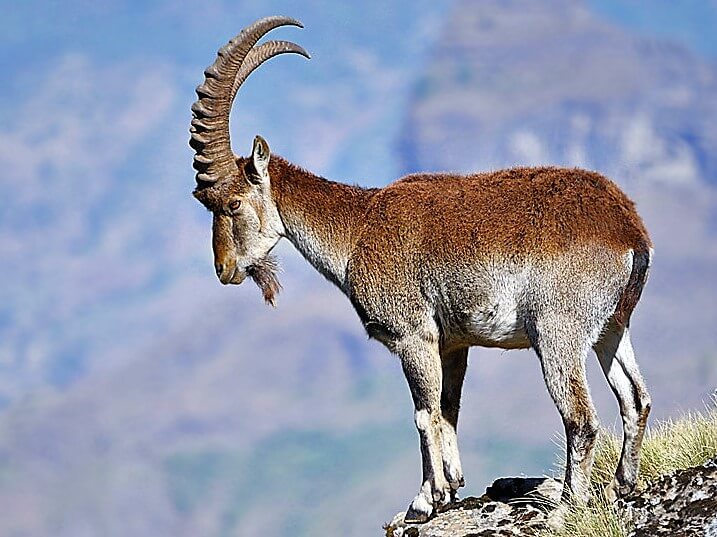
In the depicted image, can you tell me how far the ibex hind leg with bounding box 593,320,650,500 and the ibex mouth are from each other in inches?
154

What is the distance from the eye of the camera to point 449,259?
1097 cm

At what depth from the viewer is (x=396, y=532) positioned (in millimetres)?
11227

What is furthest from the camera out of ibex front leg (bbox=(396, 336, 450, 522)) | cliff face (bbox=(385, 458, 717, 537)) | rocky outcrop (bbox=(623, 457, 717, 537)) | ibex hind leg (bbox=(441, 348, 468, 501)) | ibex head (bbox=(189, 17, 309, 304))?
ibex head (bbox=(189, 17, 309, 304))

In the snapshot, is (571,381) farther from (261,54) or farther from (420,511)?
(261,54)

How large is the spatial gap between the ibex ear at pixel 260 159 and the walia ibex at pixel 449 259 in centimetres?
1

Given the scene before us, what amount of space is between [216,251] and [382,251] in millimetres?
2154

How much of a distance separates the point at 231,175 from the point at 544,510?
202 inches

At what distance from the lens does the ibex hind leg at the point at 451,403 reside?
38.5 ft

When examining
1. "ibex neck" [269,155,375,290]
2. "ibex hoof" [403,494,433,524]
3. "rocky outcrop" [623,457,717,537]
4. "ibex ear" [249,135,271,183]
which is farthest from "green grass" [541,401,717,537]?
"ibex ear" [249,135,271,183]

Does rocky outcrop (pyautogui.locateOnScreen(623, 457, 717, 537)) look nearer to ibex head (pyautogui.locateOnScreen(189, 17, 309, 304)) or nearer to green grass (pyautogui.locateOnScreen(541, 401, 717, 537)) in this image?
green grass (pyautogui.locateOnScreen(541, 401, 717, 537))

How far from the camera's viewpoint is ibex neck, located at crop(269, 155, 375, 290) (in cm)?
1205

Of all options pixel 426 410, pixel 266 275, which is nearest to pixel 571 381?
pixel 426 410

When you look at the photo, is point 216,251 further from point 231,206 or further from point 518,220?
point 518,220

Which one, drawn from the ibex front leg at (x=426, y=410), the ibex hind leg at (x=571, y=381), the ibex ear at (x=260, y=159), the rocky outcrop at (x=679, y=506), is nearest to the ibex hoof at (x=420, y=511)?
the ibex front leg at (x=426, y=410)
